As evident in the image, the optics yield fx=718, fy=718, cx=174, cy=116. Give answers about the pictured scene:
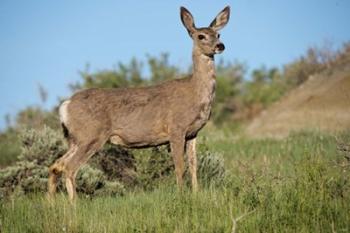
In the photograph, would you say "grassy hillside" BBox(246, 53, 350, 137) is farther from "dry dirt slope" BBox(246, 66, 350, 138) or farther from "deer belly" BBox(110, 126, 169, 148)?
"deer belly" BBox(110, 126, 169, 148)

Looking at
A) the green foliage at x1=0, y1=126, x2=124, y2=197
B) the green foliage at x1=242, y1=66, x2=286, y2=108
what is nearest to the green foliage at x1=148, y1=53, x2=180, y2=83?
→ the green foliage at x1=242, y1=66, x2=286, y2=108

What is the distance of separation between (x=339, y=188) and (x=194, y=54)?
4.32m

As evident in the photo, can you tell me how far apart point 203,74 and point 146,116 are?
125 centimetres

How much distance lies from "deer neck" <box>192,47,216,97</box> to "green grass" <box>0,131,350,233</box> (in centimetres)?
254

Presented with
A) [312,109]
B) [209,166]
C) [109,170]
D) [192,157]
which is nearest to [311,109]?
[312,109]

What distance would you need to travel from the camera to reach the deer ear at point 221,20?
13.4 meters

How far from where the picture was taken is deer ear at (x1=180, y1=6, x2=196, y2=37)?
13.0 m

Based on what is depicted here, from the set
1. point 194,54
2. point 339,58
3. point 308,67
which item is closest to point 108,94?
point 194,54

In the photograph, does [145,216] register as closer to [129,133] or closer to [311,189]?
[311,189]

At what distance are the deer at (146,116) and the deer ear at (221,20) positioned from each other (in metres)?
0.56

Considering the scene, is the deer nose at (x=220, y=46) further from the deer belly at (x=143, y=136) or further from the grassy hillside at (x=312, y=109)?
the grassy hillside at (x=312, y=109)

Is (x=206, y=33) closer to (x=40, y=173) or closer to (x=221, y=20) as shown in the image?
(x=221, y=20)

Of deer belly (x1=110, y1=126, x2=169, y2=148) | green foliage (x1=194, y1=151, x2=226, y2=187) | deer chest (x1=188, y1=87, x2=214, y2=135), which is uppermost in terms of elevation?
deer chest (x1=188, y1=87, x2=214, y2=135)

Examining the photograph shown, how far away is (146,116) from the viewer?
12562 millimetres
